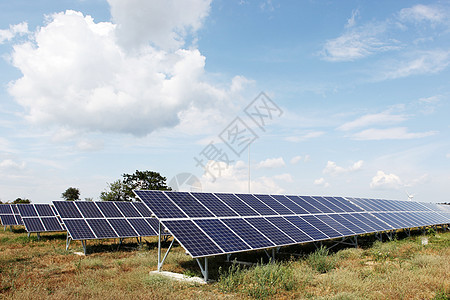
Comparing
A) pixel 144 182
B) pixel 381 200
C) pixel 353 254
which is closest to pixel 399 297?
pixel 353 254

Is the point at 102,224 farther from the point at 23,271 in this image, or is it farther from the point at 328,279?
the point at 328,279

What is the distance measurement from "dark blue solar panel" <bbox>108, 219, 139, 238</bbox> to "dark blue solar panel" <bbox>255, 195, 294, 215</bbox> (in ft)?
31.2

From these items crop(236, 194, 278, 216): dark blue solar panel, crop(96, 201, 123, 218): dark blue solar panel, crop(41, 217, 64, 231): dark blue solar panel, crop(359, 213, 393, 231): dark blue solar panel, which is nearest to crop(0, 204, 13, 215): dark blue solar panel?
crop(41, 217, 64, 231): dark blue solar panel

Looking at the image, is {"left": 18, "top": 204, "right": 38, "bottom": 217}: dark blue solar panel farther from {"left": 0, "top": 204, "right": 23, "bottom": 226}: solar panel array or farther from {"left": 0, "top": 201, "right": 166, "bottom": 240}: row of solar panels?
{"left": 0, "top": 204, "right": 23, "bottom": 226}: solar panel array

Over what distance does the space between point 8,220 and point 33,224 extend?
9837 millimetres

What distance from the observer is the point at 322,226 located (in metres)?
19.8

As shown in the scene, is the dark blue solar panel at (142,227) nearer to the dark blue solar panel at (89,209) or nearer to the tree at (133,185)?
the dark blue solar panel at (89,209)

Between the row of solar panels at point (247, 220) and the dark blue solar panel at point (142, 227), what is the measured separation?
8.21m

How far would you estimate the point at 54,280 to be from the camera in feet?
43.5

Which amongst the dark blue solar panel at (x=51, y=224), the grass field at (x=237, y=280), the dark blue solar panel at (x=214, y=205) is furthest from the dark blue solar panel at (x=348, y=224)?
the dark blue solar panel at (x=51, y=224)

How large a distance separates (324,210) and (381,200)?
16143mm

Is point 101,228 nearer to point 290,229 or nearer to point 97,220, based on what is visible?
point 97,220

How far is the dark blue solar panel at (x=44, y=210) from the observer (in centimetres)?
3247

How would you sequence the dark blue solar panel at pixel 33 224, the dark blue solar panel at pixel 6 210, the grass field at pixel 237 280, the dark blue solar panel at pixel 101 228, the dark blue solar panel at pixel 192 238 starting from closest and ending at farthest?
the grass field at pixel 237 280 < the dark blue solar panel at pixel 192 238 < the dark blue solar panel at pixel 101 228 < the dark blue solar panel at pixel 33 224 < the dark blue solar panel at pixel 6 210
